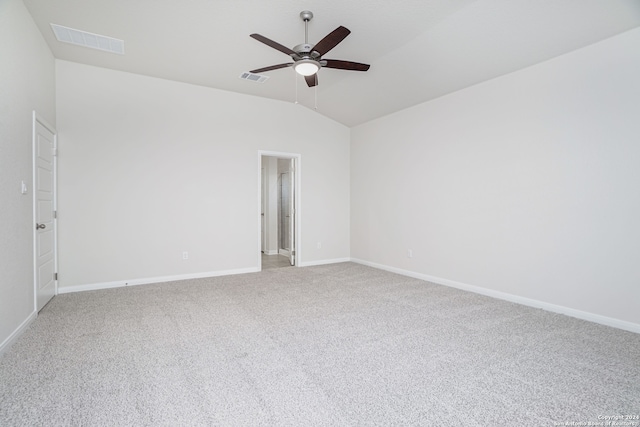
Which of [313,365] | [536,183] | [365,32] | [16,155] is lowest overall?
[313,365]

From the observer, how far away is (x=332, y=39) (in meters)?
2.83

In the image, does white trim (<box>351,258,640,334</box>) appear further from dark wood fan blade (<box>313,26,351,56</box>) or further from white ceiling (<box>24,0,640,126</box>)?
dark wood fan blade (<box>313,26,351,56</box>)

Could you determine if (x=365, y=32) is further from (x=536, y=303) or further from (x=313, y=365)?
(x=536, y=303)

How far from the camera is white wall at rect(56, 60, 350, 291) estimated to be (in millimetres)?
4453

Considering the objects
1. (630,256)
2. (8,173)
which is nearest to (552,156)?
(630,256)

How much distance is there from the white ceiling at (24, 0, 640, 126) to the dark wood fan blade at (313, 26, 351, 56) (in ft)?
1.46

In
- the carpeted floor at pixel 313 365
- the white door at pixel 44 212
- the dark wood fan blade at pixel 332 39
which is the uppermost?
the dark wood fan blade at pixel 332 39

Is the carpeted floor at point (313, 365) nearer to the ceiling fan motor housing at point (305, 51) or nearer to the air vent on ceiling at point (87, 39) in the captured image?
the ceiling fan motor housing at point (305, 51)

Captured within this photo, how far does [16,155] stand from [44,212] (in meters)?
1.18

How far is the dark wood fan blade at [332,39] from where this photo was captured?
2684mm

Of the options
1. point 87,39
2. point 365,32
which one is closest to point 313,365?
point 365,32

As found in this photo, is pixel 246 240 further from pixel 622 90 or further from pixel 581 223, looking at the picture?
pixel 622 90

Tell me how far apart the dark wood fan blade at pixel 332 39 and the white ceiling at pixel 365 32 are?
1.46 feet

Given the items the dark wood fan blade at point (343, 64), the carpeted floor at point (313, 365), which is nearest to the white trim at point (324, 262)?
the carpeted floor at point (313, 365)
